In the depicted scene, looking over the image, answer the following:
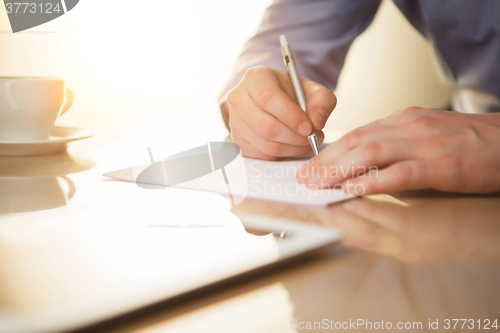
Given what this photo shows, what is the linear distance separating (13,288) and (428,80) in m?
Answer: 1.72

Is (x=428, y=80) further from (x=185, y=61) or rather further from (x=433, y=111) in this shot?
(x=433, y=111)

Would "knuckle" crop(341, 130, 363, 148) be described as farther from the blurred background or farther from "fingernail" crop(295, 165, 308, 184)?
the blurred background

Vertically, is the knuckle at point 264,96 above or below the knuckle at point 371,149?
above

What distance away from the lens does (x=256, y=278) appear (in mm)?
181

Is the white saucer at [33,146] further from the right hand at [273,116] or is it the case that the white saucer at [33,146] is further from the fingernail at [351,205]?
the fingernail at [351,205]

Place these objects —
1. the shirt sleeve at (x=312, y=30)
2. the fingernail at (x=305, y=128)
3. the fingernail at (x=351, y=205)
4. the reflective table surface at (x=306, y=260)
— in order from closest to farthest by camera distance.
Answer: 1. the reflective table surface at (x=306, y=260)
2. the fingernail at (x=351, y=205)
3. the fingernail at (x=305, y=128)
4. the shirt sleeve at (x=312, y=30)

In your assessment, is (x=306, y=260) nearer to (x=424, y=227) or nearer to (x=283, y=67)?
(x=424, y=227)

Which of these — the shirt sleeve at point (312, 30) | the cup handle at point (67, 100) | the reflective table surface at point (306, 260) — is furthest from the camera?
the shirt sleeve at point (312, 30)

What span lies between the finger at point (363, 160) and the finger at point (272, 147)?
112mm

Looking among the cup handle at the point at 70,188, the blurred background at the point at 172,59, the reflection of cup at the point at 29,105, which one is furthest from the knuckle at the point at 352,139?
the blurred background at the point at 172,59

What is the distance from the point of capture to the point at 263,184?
1.10ft

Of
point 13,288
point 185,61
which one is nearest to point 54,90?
point 13,288

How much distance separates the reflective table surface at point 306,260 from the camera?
0.49 ft

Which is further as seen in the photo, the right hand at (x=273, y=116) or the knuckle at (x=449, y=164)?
the right hand at (x=273, y=116)
